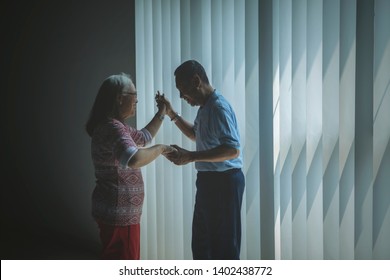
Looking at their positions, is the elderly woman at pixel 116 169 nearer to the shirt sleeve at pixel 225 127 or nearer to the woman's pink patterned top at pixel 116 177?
the woman's pink patterned top at pixel 116 177

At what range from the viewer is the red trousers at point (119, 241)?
1.68 meters

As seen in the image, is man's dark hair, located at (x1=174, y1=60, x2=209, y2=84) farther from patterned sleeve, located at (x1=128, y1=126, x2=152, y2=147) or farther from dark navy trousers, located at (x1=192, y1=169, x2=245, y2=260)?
dark navy trousers, located at (x1=192, y1=169, x2=245, y2=260)

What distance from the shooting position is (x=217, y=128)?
1.68m

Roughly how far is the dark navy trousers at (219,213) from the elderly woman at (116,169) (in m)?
0.27

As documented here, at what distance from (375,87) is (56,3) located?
6.06ft

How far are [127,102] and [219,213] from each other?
1.99ft

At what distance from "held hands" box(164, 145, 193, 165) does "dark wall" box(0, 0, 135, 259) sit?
623 millimetres

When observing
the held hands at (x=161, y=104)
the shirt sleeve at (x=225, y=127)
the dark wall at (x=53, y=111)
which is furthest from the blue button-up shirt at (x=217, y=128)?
the dark wall at (x=53, y=111)

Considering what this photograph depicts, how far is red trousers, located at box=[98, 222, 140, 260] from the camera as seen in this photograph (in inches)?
66.1

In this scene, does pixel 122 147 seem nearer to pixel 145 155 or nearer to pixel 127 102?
pixel 145 155

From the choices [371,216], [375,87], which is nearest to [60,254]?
[371,216]

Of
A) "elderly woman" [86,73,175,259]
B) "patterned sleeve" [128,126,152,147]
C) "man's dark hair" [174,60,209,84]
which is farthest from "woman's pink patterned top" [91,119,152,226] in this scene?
"man's dark hair" [174,60,209,84]

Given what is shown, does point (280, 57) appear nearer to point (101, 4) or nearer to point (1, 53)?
point (101, 4)

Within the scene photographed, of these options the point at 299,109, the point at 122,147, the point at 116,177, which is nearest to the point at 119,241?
the point at 116,177
